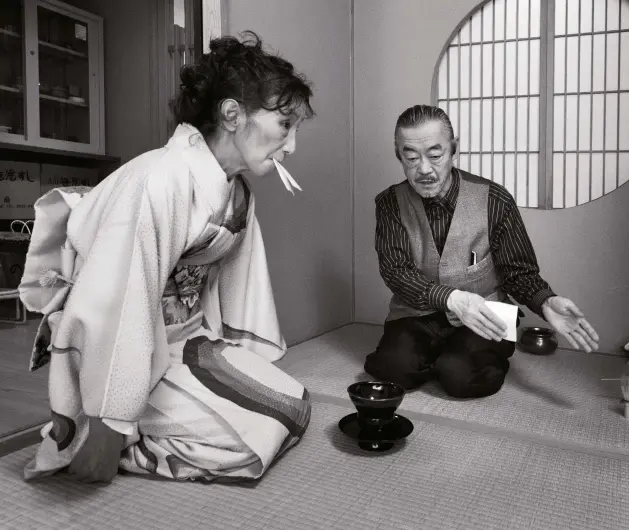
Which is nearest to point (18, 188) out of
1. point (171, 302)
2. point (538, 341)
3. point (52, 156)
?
point (52, 156)

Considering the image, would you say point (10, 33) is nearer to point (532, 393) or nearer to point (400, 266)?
point (400, 266)

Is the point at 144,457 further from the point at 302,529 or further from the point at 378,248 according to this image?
the point at 378,248

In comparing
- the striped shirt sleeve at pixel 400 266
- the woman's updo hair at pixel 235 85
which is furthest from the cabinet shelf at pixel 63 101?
the woman's updo hair at pixel 235 85

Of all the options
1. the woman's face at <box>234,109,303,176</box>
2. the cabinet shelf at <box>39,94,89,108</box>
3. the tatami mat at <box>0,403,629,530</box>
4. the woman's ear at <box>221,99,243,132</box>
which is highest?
the cabinet shelf at <box>39,94,89,108</box>

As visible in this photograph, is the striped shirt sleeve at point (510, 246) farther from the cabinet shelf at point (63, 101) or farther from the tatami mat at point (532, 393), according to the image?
the cabinet shelf at point (63, 101)

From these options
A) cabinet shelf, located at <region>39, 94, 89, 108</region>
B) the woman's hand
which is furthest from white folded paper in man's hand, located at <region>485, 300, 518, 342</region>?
cabinet shelf, located at <region>39, 94, 89, 108</region>

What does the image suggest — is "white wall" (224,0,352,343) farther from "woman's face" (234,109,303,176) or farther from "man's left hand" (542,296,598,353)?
"man's left hand" (542,296,598,353)

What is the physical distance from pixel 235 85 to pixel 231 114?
0.28 feet

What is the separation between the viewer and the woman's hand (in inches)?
59.7

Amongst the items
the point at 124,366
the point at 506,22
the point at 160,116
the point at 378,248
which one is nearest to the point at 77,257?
the point at 124,366

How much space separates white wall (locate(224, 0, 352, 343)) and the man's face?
811mm

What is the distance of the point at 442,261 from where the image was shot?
7.96 feet

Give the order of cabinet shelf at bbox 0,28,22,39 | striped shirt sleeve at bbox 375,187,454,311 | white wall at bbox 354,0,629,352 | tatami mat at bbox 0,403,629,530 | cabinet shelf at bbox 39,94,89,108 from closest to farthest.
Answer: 1. tatami mat at bbox 0,403,629,530
2. striped shirt sleeve at bbox 375,187,454,311
3. white wall at bbox 354,0,629,352
4. cabinet shelf at bbox 0,28,22,39
5. cabinet shelf at bbox 39,94,89,108

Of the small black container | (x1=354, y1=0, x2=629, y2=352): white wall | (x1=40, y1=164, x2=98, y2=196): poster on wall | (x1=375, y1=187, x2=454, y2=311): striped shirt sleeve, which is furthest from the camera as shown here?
(x1=40, y1=164, x2=98, y2=196): poster on wall
